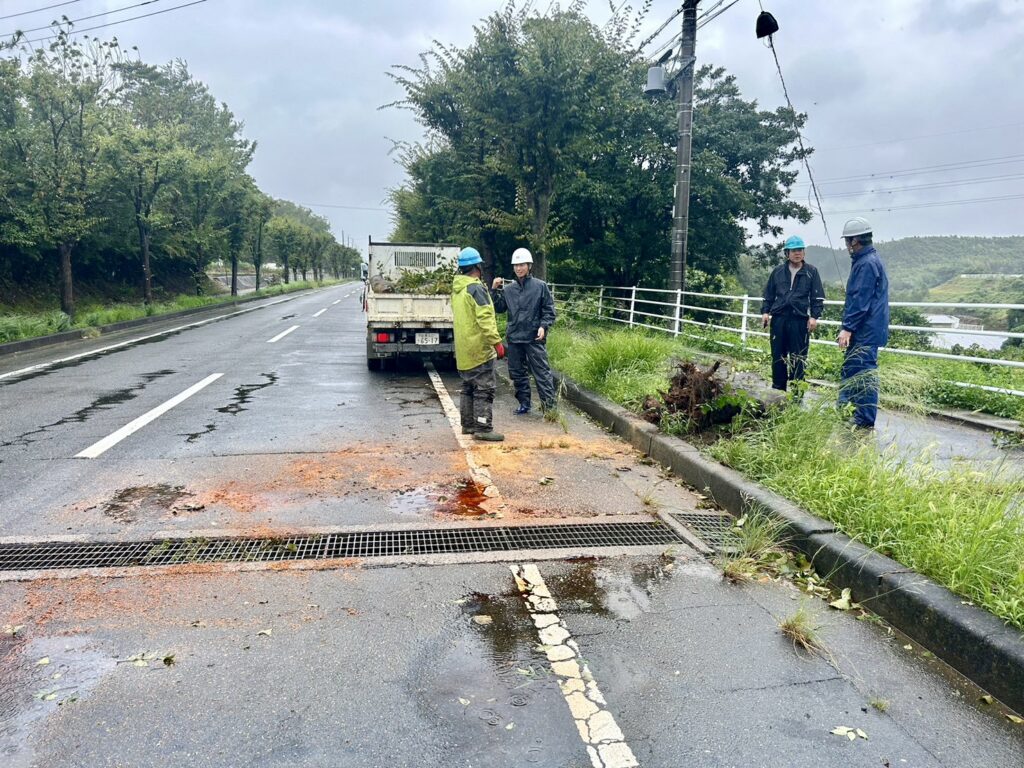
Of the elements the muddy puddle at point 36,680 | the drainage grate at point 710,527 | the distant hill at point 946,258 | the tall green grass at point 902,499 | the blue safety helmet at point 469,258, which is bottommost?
the muddy puddle at point 36,680

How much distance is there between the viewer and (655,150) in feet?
59.4

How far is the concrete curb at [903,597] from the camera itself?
2.62m

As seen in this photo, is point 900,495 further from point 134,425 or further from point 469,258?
point 134,425

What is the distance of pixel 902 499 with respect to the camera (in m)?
3.79

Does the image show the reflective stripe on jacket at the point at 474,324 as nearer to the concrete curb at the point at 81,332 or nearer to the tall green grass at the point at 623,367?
the tall green grass at the point at 623,367

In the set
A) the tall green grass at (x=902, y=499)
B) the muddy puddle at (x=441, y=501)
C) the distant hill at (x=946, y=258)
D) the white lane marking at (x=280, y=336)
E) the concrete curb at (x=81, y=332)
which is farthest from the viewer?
the distant hill at (x=946, y=258)

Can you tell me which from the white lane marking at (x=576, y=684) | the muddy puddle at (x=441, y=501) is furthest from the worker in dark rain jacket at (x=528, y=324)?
the white lane marking at (x=576, y=684)

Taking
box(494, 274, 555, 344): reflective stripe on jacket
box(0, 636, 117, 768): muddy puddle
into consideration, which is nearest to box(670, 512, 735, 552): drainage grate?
box(0, 636, 117, 768): muddy puddle

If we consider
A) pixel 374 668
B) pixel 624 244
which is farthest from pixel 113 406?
pixel 624 244

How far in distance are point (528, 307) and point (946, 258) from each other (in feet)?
130

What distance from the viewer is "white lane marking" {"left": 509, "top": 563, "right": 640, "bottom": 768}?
2279 mm

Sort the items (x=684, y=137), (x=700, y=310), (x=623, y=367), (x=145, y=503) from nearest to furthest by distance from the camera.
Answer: (x=145, y=503) → (x=623, y=367) → (x=684, y=137) → (x=700, y=310)

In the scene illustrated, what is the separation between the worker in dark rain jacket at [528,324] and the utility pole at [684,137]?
17.9 ft

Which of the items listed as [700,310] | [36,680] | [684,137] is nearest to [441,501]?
[36,680]
